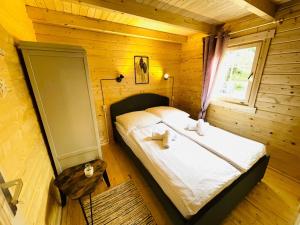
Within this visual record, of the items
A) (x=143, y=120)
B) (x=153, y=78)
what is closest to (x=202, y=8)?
(x=153, y=78)

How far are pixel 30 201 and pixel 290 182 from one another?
10.0ft

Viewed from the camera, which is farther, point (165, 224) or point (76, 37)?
point (76, 37)

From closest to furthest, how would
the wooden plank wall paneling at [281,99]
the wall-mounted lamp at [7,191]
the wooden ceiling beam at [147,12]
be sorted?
the wall-mounted lamp at [7,191]
the wooden ceiling beam at [147,12]
the wooden plank wall paneling at [281,99]

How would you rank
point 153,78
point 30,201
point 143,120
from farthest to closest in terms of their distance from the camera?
1. point 153,78
2. point 143,120
3. point 30,201

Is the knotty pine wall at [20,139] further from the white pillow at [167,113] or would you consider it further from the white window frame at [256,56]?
the white window frame at [256,56]

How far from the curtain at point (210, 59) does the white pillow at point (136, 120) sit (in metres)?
1.16

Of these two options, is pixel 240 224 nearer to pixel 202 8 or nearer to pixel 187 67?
pixel 202 8

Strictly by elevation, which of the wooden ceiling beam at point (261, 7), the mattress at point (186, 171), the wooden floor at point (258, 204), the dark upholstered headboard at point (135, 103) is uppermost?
the wooden ceiling beam at point (261, 7)

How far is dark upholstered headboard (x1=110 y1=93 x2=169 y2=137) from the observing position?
2729 mm

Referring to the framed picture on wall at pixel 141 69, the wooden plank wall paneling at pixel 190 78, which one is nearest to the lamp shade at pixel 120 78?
the framed picture on wall at pixel 141 69

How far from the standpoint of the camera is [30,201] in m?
0.92

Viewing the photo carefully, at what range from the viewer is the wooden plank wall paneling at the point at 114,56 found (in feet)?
6.96

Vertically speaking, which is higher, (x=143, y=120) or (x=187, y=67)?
(x=187, y=67)

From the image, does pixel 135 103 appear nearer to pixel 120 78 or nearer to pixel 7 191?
pixel 120 78
